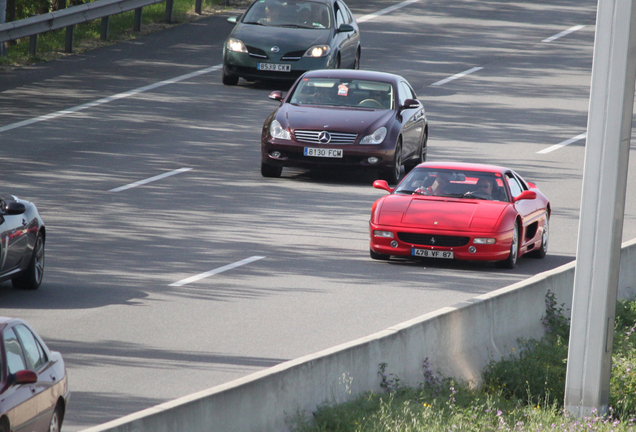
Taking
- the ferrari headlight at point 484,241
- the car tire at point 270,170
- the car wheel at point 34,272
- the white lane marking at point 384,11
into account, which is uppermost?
the white lane marking at point 384,11

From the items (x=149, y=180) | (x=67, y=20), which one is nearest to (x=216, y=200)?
(x=149, y=180)

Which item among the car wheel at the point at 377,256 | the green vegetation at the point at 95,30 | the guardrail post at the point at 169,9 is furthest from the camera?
the guardrail post at the point at 169,9

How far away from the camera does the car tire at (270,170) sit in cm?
2005

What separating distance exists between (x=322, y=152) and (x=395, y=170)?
1.29 meters

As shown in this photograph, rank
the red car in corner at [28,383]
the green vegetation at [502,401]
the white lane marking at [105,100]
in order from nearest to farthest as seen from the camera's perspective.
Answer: the red car in corner at [28,383] → the green vegetation at [502,401] → the white lane marking at [105,100]

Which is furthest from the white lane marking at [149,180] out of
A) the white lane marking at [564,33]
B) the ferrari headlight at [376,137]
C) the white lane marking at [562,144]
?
the white lane marking at [564,33]

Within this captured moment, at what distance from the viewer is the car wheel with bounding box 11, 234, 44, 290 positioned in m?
12.4

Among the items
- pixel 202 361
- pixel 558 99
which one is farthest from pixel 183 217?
pixel 558 99

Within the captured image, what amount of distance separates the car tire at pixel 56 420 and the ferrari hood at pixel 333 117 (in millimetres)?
11947

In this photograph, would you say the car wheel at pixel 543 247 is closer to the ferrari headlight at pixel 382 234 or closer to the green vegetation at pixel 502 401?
the green vegetation at pixel 502 401

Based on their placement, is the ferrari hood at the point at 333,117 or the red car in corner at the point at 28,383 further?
the ferrari hood at the point at 333,117

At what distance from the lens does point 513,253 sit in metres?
15.1

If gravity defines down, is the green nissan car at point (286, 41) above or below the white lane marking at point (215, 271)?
above

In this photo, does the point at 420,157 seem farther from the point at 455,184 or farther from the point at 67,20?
the point at 67,20
